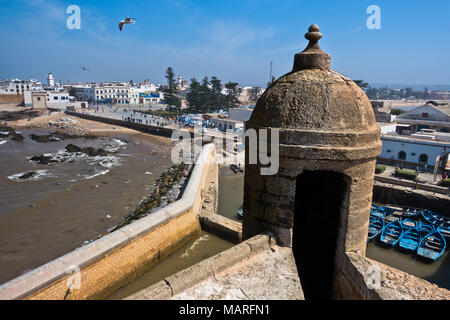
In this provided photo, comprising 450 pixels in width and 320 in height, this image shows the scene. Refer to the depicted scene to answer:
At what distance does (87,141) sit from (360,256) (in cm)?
4265

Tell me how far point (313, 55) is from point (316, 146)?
1268mm

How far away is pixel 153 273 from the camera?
11.0m

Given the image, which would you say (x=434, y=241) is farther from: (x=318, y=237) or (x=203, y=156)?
(x=203, y=156)

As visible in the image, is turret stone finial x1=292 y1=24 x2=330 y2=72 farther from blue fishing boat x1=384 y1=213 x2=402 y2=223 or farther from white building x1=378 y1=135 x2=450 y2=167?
white building x1=378 y1=135 x2=450 y2=167

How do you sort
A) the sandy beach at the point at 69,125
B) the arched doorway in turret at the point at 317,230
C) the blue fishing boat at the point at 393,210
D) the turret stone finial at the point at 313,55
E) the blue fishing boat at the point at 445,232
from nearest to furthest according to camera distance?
the turret stone finial at the point at 313,55 < the arched doorway in turret at the point at 317,230 < the blue fishing boat at the point at 445,232 < the blue fishing boat at the point at 393,210 < the sandy beach at the point at 69,125

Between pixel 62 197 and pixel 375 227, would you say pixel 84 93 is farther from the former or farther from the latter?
pixel 375 227

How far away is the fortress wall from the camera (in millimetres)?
7230

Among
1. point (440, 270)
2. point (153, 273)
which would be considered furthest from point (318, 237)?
point (440, 270)

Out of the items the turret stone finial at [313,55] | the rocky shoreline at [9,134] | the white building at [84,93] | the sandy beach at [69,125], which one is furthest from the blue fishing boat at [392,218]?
the white building at [84,93]

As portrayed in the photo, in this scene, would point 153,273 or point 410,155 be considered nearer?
point 153,273

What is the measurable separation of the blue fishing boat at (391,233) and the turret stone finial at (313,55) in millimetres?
14265

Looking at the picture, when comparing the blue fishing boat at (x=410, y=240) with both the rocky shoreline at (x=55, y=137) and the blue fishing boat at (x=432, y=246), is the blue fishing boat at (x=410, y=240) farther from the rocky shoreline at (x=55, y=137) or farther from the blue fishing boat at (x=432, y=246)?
the rocky shoreline at (x=55, y=137)

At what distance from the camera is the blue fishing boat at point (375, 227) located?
621 inches

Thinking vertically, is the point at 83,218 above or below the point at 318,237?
below
